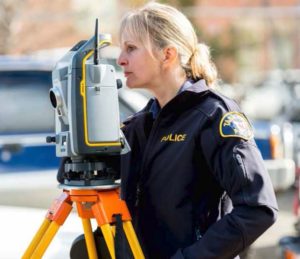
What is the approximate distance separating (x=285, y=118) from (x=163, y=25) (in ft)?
26.3

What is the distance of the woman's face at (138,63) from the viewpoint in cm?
233

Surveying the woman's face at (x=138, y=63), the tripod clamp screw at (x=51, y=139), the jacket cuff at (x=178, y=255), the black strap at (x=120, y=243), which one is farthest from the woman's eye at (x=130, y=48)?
the jacket cuff at (x=178, y=255)

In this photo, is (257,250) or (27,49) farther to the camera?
(27,49)

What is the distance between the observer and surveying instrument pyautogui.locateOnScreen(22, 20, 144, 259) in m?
2.15

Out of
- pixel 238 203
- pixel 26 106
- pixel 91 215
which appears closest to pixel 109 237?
pixel 91 215

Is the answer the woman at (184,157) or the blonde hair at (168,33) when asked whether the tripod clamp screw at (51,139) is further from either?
the blonde hair at (168,33)

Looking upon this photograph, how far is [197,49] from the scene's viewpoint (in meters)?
2.41

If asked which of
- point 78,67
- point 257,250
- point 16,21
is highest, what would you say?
point 78,67

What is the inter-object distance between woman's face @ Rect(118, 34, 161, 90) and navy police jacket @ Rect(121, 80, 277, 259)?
0.13 m

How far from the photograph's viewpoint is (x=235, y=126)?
2.17 meters

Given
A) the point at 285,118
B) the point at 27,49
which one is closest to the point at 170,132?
the point at 285,118

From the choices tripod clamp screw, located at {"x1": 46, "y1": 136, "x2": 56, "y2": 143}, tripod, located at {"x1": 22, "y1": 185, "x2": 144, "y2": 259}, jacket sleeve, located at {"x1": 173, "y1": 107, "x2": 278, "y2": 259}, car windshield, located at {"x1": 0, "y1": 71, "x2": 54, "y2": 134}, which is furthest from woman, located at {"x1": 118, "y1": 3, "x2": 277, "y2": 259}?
car windshield, located at {"x1": 0, "y1": 71, "x2": 54, "y2": 134}

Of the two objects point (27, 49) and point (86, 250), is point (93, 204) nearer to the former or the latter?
point (86, 250)

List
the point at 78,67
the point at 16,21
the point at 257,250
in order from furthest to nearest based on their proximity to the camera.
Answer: the point at 16,21
the point at 257,250
the point at 78,67
